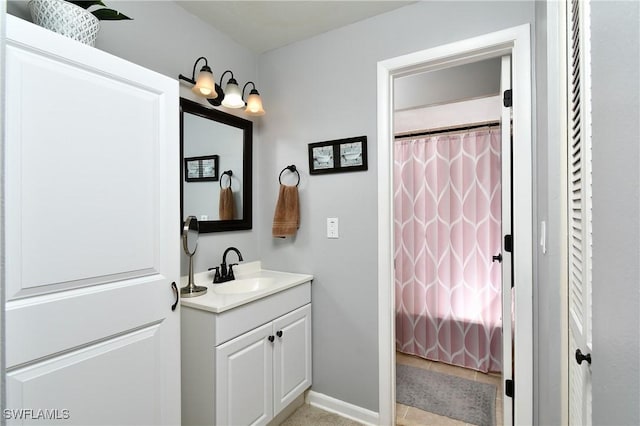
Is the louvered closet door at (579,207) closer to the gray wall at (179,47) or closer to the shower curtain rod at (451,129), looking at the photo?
the gray wall at (179,47)

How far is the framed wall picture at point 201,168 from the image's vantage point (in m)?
1.83

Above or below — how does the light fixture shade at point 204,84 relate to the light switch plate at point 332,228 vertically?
above

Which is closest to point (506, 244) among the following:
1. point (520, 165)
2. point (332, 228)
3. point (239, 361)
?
point (520, 165)

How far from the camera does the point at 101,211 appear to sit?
1.08 metres

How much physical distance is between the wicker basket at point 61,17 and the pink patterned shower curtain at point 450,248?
2289 millimetres

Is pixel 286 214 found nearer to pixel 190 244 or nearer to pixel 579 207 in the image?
pixel 190 244

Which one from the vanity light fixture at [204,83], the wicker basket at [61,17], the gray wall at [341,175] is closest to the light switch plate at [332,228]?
the gray wall at [341,175]

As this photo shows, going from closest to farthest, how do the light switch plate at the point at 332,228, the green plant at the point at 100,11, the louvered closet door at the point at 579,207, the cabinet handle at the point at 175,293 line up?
the louvered closet door at the point at 579,207 < the green plant at the point at 100,11 < the cabinet handle at the point at 175,293 < the light switch plate at the point at 332,228

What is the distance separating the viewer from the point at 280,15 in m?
1.86

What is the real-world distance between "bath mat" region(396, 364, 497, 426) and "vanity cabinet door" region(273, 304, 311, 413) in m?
0.71

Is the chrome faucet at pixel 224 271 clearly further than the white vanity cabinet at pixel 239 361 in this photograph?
Yes

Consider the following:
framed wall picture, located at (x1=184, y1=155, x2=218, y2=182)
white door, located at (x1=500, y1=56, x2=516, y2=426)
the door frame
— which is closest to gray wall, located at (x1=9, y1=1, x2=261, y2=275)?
framed wall picture, located at (x1=184, y1=155, x2=218, y2=182)

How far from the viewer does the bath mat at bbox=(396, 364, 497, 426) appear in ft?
6.37

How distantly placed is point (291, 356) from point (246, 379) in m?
0.38
